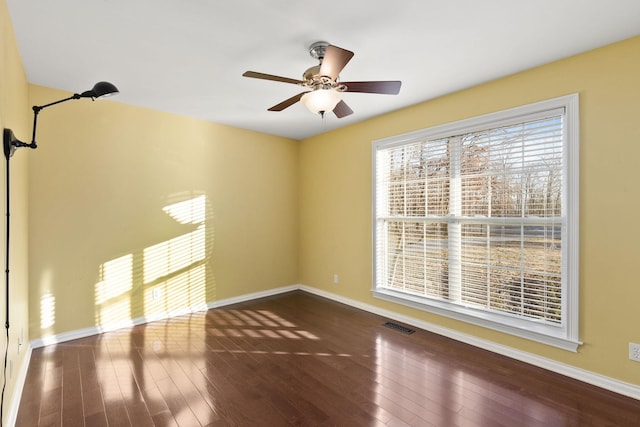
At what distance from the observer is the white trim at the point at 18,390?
75.8 inches

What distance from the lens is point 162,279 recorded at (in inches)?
148

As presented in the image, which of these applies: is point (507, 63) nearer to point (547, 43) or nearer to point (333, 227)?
point (547, 43)

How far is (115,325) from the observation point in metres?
3.41

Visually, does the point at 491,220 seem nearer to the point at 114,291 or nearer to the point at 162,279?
the point at 162,279

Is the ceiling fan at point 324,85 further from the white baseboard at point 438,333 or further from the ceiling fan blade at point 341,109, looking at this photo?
the white baseboard at point 438,333

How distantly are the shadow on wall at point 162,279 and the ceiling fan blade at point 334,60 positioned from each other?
2.69m

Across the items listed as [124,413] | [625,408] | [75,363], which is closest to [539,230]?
[625,408]

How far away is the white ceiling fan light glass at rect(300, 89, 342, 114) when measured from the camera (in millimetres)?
2170

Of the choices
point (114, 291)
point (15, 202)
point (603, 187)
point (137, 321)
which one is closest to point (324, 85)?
point (603, 187)

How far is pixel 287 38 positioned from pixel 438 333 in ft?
10.3

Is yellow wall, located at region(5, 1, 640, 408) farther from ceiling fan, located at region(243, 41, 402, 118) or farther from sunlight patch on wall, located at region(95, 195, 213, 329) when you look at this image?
ceiling fan, located at region(243, 41, 402, 118)

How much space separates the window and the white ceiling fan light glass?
1.60 metres

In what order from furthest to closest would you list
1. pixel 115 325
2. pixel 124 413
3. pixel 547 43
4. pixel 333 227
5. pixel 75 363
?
pixel 333 227
pixel 115 325
pixel 75 363
pixel 547 43
pixel 124 413

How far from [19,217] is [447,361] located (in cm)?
370
